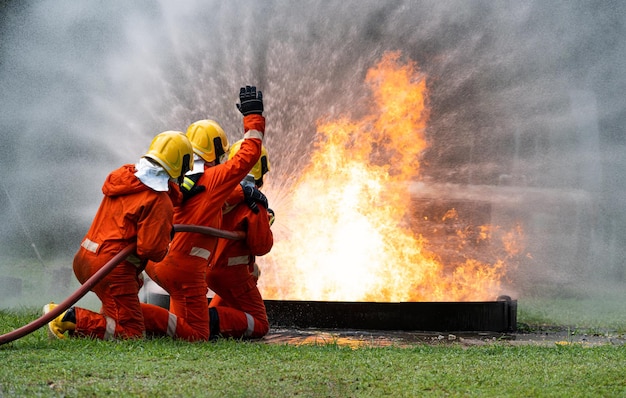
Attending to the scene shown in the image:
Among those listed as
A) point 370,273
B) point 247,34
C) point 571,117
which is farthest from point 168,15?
point 571,117

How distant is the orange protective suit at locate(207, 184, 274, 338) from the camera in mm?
7617

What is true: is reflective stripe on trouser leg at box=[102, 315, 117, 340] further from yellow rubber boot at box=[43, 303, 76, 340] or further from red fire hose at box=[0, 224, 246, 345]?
red fire hose at box=[0, 224, 246, 345]

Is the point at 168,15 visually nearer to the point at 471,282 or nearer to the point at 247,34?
the point at 247,34

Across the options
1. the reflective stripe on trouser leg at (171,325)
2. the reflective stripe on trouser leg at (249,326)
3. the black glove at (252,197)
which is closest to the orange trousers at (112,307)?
the reflective stripe on trouser leg at (171,325)

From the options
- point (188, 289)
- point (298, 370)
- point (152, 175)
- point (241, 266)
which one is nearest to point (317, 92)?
point (241, 266)

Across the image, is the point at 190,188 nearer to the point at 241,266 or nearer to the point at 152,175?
the point at 152,175

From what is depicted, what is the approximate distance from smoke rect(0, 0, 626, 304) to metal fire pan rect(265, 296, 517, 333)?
394 cm

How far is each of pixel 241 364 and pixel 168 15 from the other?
10.1 m

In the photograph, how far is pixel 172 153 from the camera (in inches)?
267

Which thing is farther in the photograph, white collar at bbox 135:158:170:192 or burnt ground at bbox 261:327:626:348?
burnt ground at bbox 261:327:626:348

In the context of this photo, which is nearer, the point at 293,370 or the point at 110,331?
the point at 293,370

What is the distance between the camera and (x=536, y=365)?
5.86m

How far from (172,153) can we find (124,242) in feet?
2.74

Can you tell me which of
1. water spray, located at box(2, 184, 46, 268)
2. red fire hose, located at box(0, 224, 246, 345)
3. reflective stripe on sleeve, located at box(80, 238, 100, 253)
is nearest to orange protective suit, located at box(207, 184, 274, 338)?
red fire hose, located at box(0, 224, 246, 345)
